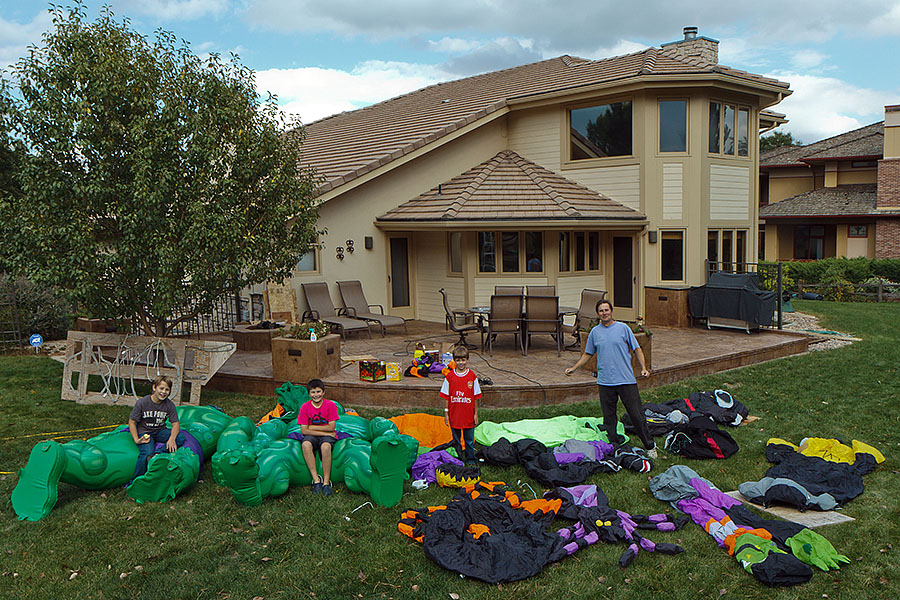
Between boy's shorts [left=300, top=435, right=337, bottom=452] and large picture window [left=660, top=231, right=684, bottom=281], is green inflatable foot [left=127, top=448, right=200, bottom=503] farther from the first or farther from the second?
large picture window [left=660, top=231, right=684, bottom=281]

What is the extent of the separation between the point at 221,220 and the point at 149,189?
104cm

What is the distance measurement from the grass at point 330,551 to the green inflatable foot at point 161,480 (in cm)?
12

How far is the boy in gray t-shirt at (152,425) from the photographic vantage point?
6.93m

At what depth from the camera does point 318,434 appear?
6.82 meters

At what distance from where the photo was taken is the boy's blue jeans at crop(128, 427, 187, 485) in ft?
22.7

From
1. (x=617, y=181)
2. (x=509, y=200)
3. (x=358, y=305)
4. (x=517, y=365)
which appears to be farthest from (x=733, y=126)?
(x=358, y=305)

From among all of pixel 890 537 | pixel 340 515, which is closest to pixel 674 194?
pixel 890 537

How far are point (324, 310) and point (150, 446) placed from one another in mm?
8268

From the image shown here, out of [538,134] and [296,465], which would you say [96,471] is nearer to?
[296,465]

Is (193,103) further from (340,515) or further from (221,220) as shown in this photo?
→ (340,515)

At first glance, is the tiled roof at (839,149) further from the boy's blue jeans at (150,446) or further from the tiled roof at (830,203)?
the boy's blue jeans at (150,446)

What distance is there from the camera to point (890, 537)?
559 cm

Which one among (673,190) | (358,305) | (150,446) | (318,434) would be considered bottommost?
(150,446)

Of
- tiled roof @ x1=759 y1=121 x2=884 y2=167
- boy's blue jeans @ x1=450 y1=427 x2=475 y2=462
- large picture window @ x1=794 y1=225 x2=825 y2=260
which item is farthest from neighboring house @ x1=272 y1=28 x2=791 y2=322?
tiled roof @ x1=759 y1=121 x2=884 y2=167
